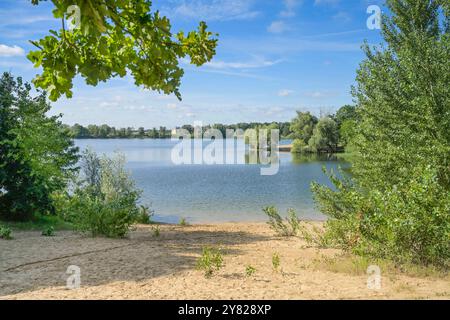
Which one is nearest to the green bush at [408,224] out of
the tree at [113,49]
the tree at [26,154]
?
the tree at [113,49]

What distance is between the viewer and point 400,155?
12.5 metres

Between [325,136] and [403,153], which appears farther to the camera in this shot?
[325,136]

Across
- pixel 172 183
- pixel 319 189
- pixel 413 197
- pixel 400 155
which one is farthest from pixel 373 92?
pixel 172 183

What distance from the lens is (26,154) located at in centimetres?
1883

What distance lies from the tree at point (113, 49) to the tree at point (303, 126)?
318ft

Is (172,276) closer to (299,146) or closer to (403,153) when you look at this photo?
(403,153)

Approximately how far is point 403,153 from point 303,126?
300 feet

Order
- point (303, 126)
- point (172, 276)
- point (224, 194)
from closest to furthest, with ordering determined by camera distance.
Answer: point (172, 276)
point (224, 194)
point (303, 126)

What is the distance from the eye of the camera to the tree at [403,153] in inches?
345

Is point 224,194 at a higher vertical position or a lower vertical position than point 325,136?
lower

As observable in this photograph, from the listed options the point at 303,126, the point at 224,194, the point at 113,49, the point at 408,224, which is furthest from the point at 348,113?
the point at 303,126

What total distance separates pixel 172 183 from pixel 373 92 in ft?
105

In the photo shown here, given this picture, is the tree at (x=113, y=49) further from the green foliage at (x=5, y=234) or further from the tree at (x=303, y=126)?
the tree at (x=303, y=126)
